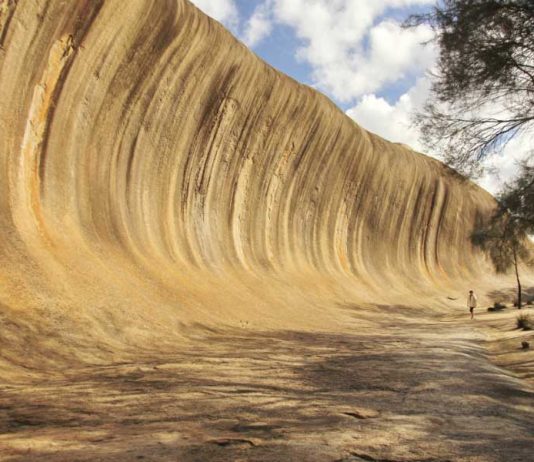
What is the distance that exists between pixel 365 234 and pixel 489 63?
721 inches

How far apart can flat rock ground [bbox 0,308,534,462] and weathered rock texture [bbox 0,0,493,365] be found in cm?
206

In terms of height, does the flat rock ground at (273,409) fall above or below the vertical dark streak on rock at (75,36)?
below

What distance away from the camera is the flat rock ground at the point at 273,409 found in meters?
4.00

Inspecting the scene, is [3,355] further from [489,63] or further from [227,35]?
[227,35]

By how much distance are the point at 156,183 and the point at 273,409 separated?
1051cm

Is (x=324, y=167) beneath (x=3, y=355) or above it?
above

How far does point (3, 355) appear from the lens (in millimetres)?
7168

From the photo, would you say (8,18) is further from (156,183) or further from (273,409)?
(273,409)

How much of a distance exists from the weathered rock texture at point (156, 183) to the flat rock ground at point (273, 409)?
2058mm

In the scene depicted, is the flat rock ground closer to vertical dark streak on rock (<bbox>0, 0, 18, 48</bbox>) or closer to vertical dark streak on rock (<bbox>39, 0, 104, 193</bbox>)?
vertical dark streak on rock (<bbox>39, 0, 104, 193</bbox>)

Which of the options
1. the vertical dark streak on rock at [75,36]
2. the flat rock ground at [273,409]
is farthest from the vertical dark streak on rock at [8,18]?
the flat rock ground at [273,409]

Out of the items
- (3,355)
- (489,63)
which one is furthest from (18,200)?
(489,63)

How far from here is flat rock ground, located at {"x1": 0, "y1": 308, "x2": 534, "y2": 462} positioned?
4000mm

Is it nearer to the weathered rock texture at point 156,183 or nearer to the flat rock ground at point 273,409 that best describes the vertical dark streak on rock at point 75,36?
the weathered rock texture at point 156,183
